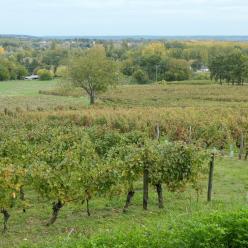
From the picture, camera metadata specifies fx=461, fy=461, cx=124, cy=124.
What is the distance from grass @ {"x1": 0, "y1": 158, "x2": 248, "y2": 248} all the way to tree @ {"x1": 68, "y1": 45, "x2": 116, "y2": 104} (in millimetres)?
36272

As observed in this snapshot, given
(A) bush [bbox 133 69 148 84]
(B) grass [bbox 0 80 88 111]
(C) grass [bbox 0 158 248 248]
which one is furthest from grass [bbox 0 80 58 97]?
(C) grass [bbox 0 158 248 248]

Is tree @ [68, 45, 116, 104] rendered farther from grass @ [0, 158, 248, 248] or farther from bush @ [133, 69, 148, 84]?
bush @ [133, 69, 148, 84]

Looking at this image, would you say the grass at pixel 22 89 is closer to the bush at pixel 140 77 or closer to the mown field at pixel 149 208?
the bush at pixel 140 77

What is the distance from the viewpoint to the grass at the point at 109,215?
1298cm

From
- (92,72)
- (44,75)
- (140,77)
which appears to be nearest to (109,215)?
(92,72)

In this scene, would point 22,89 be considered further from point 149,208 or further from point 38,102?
point 149,208

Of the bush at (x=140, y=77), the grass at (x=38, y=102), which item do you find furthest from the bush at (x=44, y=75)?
the grass at (x=38, y=102)

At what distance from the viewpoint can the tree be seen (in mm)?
53969

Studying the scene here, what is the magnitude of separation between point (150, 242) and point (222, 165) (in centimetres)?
1428

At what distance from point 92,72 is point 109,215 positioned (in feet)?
132

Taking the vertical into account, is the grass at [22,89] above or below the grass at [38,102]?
below

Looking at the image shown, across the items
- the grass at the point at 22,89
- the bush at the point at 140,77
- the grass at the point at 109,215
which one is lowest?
the grass at the point at 22,89

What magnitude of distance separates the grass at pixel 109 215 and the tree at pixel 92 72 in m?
36.3

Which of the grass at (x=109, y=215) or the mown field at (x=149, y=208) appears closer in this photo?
the mown field at (x=149, y=208)
